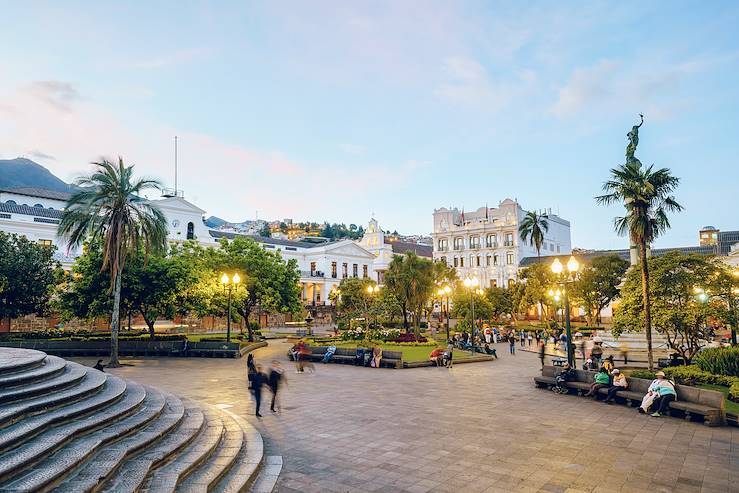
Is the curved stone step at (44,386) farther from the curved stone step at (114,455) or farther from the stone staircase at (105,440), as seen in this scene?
the curved stone step at (114,455)

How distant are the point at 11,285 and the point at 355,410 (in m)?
28.7

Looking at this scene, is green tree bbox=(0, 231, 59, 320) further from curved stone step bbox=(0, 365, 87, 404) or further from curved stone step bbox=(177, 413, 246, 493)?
curved stone step bbox=(177, 413, 246, 493)

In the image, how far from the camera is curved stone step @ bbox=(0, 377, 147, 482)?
5.67m

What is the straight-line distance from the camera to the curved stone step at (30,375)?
8.35 metres

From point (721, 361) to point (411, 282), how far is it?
23.9 metres

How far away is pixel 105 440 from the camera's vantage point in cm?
746

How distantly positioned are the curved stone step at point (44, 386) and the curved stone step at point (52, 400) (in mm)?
98

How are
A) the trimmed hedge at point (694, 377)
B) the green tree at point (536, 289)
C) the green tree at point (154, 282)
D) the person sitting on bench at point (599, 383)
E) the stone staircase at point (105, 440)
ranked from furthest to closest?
the green tree at point (536, 289)
the green tree at point (154, 282)
the trimmed hedge at point (694, 377)
the person sitting on bench at point (599, 383)
the stone staircase at point (105, 440)

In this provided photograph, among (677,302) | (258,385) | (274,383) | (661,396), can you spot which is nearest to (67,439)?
(258,385)

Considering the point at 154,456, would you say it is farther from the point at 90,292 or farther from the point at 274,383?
the point at 90,292

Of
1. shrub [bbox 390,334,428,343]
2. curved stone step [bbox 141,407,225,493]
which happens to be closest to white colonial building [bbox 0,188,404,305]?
shrub [bbox 390,334,428,343]

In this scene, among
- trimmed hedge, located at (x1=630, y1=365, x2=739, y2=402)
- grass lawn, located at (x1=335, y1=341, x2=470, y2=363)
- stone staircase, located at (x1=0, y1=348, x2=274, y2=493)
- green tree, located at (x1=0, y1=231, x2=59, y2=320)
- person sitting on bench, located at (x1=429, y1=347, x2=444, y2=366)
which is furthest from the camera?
green tree, located at (x1=0, y1=231, x2=59, y2=320)

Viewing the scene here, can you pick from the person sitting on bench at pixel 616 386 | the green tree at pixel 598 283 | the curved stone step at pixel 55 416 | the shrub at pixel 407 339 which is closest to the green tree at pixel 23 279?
the shrub at pixel 407 339

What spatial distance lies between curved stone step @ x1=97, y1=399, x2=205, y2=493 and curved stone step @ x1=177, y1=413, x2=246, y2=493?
53 cm
